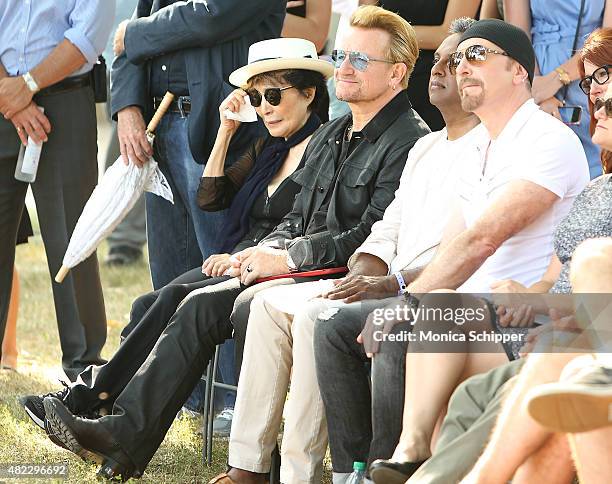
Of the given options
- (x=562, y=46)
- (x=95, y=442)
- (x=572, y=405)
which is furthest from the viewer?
(x=562, y=46)

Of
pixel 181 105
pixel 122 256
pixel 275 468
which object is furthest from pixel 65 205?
pixel 122 256

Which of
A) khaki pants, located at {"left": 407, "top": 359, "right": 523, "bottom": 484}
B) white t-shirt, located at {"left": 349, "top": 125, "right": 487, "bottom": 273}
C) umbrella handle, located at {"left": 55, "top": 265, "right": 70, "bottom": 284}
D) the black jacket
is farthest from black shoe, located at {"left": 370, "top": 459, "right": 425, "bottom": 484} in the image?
umbrella handle, located at {"left": 55, "top": 265, "right": 70, "bottom": 284}

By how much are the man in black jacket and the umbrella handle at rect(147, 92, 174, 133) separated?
0.97 m

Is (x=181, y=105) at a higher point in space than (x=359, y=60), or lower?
lower

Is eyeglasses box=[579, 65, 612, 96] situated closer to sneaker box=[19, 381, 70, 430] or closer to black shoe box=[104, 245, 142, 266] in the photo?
sneaker box=[19, 381, 70, 430]

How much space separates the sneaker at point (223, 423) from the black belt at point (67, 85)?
1.79 metres

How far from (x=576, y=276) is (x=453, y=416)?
552 millimetres

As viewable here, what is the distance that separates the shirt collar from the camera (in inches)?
190

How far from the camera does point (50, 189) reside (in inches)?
242

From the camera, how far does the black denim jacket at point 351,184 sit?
473 cm

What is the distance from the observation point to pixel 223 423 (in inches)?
218

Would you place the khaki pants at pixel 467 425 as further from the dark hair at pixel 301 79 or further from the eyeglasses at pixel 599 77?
the dark hair at pixel 301 79

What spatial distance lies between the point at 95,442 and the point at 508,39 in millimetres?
2051

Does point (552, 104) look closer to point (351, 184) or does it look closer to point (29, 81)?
point (351, 184)
